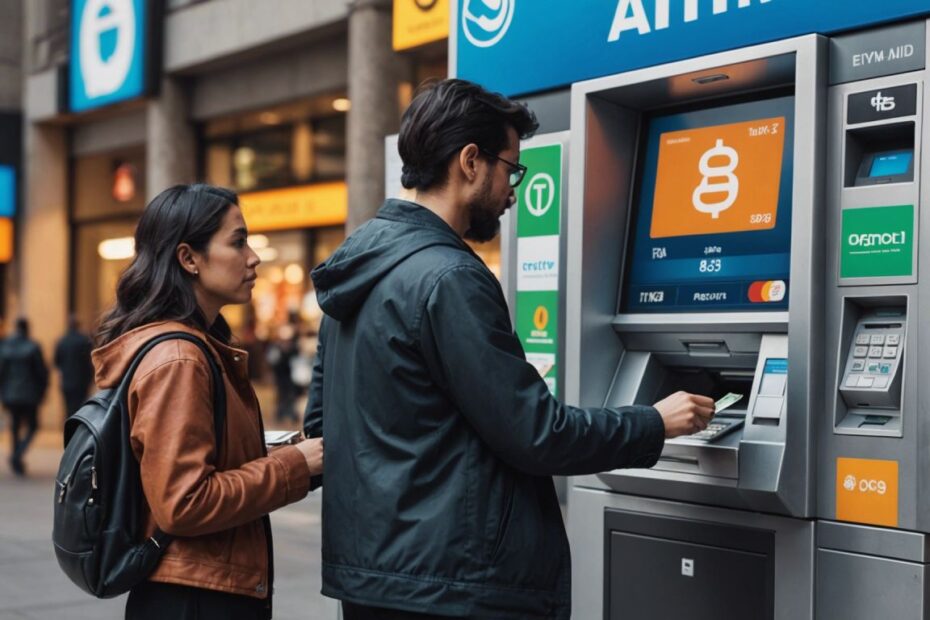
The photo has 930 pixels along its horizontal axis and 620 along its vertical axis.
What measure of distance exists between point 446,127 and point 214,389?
0.78 meters

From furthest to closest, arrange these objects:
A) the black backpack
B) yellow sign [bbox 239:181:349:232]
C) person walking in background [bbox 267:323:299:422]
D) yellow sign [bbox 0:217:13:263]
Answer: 1. yellow sign [bbox 0:217:13:263]
2. person walking in background [bbox 267:323:299:422]
3. yellow sign [bbox 239:181:349:232]
4. the black backpack

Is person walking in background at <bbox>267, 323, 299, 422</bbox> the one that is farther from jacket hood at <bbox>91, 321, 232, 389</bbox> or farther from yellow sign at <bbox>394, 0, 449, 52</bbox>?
jacket hood at <bbox>91, 321, 232, 389</bbox>

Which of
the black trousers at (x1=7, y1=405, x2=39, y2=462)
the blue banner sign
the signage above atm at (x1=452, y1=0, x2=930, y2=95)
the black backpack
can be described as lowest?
the black trousers at (x1=7, y1=405, x2=39, y2=462)

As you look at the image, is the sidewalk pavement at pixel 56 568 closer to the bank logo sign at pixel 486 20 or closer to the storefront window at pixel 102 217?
the bank logo sign at pixel 486 20

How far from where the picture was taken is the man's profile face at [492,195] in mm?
2477

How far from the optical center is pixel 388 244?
242 cm

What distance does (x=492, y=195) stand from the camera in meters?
2.49

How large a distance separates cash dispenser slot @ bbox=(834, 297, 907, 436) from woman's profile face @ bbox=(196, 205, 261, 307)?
1440 millimetres

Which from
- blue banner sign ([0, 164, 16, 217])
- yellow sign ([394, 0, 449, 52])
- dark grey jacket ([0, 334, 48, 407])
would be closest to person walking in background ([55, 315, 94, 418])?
dark grey jacket ([0, 334, 48, 407])

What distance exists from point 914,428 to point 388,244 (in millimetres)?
1275

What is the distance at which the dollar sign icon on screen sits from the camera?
310 centimetres

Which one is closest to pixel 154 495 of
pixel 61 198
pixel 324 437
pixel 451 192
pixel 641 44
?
pixel 324 437

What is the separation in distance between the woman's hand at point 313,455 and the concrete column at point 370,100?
7.58 meters

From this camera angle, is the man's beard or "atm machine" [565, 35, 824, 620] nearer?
the man's beard
